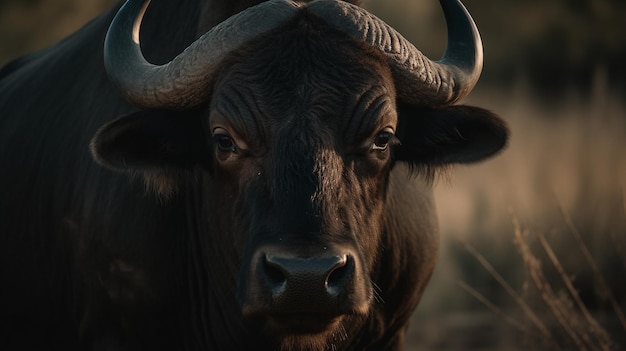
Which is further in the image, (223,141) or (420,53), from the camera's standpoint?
(420,53)

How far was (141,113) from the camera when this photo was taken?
6535 millimetres

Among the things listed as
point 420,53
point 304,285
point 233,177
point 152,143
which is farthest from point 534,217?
point 304,285

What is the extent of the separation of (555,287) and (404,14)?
170 inches

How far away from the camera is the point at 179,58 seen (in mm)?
6391

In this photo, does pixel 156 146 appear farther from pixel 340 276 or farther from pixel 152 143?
pixel 340 276

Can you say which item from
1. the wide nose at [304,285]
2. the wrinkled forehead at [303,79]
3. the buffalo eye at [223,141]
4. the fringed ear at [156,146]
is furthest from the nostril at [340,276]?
the fringed ear at [156,146]

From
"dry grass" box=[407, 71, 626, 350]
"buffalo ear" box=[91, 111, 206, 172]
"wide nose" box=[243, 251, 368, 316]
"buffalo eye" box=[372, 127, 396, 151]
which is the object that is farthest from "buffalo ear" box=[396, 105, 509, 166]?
"dry grass" box=[407, 71, 626, 350]

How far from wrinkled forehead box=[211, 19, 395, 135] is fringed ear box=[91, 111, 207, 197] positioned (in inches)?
14.0

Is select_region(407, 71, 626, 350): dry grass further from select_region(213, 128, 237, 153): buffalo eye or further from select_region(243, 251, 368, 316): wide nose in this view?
select_region(243, 251, 368, 316): wide nose

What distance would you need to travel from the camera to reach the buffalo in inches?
231

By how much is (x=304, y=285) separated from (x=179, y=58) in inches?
60.7

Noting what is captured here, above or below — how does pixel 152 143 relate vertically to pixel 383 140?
below

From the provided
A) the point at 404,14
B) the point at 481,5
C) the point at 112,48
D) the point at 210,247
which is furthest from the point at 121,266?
the point at 481,5

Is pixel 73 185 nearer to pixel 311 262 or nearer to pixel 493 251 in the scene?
pixel 311 262
